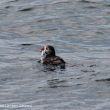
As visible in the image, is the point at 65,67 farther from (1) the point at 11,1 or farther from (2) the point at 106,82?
(1) the point at 11,1

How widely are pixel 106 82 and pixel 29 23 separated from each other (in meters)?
9.94

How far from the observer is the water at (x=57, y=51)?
1519 centimetres

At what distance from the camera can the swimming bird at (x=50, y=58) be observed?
1883cm

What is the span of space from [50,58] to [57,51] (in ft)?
7.15

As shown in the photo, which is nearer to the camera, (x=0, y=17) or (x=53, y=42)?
(x=53, y=42)

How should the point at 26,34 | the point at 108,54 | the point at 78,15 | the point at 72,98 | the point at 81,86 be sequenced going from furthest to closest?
the point at 78,15 → the point at 26,34 → the point at 108,54 → the point at 81,86 → the point at 72,98

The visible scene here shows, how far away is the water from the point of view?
49.8ft

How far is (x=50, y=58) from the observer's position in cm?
1969

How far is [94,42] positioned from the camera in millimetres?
22844

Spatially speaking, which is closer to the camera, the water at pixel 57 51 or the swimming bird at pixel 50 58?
the water at pixel 57 51

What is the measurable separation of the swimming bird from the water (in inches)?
10.1

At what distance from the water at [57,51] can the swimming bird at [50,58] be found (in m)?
0.26

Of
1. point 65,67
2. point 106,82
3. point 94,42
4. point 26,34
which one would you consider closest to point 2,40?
point 26,34

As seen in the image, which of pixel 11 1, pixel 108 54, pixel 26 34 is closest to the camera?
pixel 108 54
